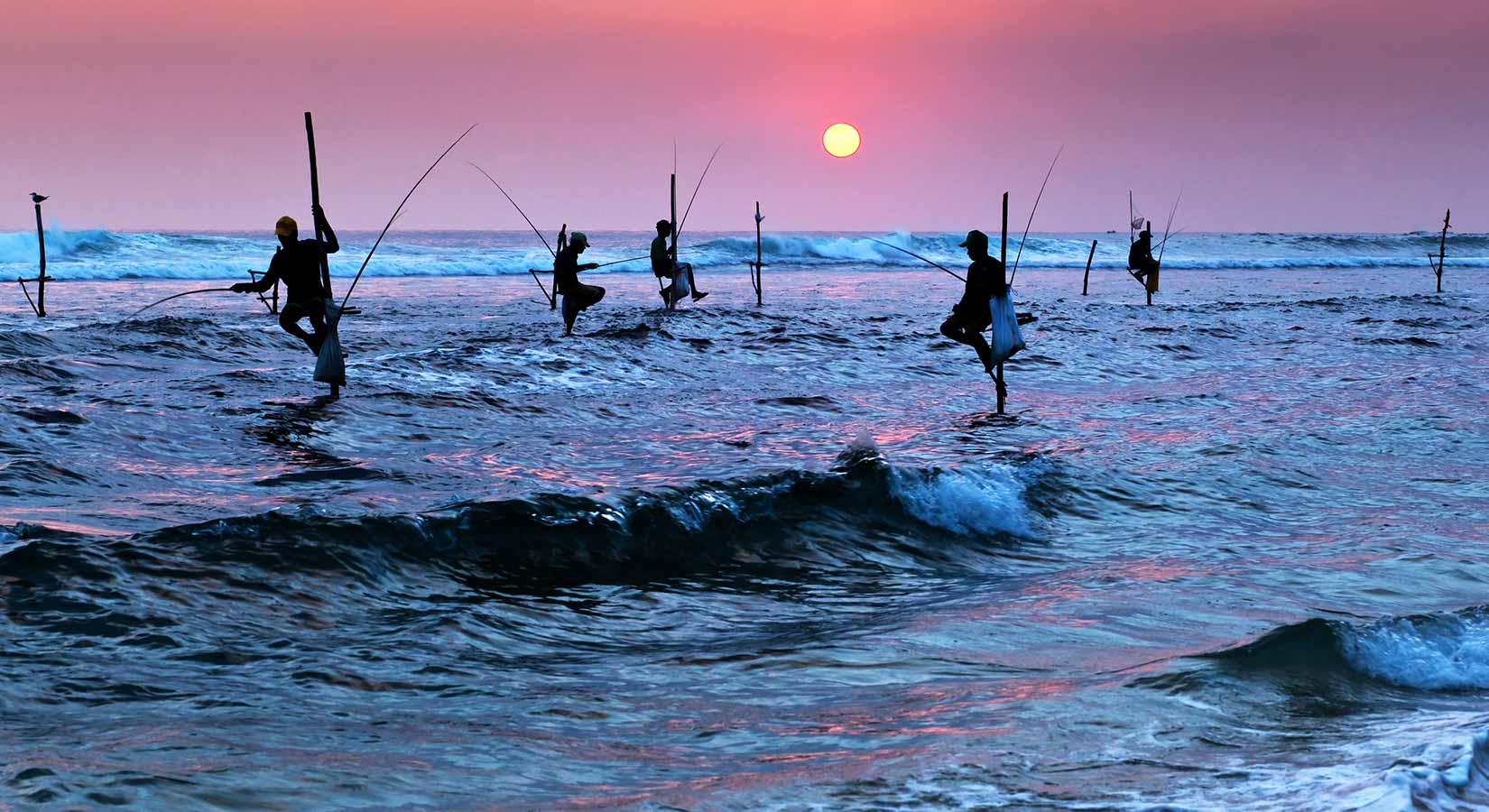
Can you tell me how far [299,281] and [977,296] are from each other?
246 inches

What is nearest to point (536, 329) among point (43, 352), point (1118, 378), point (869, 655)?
point (43, 352)

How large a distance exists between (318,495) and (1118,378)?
11073mm

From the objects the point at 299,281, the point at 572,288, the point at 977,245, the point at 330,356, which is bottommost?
the point at 330,356

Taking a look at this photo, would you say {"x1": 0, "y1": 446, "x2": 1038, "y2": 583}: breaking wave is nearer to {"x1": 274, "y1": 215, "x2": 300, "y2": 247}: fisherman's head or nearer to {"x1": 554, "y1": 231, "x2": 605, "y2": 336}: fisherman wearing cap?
{"x1": 274, "y1": 215, "x2": 300, "y2": 247}: fisherman's head

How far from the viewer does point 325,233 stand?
1089 cm

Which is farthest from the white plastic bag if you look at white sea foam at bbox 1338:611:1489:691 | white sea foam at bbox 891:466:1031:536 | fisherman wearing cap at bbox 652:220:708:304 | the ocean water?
fisherman wearing cap at bbox 652:220:708:304

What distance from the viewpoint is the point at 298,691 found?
4531mm

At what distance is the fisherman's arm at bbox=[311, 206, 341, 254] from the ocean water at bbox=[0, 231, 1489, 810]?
1527mm

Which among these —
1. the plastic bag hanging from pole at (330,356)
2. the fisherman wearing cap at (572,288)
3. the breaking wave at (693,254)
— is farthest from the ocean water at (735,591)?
the breaking wave at (693,254)

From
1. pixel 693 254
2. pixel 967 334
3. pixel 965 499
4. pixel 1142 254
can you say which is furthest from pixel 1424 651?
pixel 693 254

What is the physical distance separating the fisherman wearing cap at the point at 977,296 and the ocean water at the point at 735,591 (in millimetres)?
878

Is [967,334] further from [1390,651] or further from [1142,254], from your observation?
[1142,254]

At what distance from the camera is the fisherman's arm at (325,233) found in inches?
415

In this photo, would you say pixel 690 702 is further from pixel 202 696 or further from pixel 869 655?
pixel 202 696
